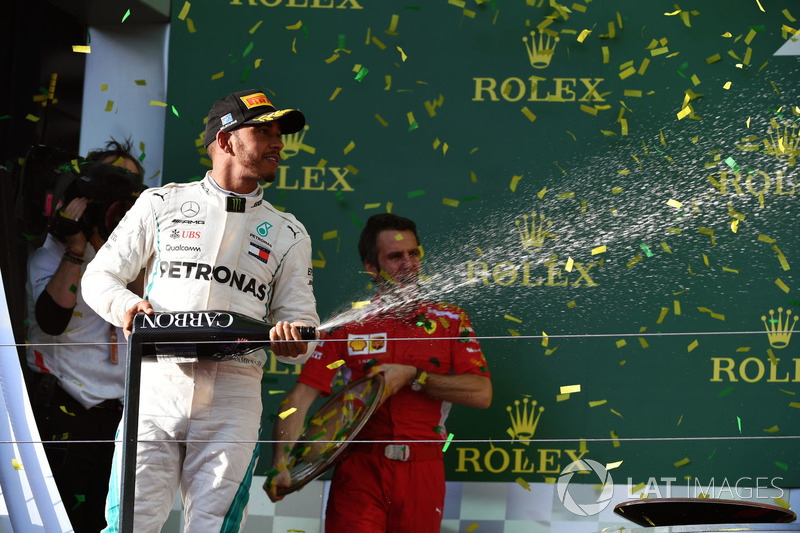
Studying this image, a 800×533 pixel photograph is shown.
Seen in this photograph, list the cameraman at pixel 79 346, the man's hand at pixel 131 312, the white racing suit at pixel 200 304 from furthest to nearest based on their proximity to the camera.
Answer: the cameraman at pixel 79 346 → the white racing suit at pixel 200 304 → the man's hand at pixel 131 312

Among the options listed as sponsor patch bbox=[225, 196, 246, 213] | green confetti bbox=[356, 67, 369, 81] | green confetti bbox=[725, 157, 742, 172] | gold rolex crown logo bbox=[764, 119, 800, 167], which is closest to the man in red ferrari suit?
green confetti bbox=[356, 67, 369, 81]

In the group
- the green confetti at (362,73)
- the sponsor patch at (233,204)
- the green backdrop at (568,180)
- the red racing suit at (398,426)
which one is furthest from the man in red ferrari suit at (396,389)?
the sponsor patch at (233,204)

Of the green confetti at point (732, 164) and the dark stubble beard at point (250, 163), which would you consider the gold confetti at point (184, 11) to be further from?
the green confetti at point (732, 164)

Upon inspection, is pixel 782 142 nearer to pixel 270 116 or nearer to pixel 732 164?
pixel 732 164

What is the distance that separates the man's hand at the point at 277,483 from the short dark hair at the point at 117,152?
114 cm

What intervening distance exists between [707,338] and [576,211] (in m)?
0.63

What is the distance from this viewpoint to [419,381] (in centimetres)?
314

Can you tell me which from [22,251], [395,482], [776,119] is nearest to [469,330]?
[395,482]

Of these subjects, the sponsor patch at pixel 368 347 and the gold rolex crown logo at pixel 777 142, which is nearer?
the sponsor patch at pixel 368 347

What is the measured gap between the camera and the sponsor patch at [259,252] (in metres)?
2.56

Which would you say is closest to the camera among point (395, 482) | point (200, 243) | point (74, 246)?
point (200, 243)

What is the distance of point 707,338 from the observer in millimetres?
3373

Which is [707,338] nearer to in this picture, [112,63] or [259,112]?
[259,112]

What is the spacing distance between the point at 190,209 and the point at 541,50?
4.75 ft
